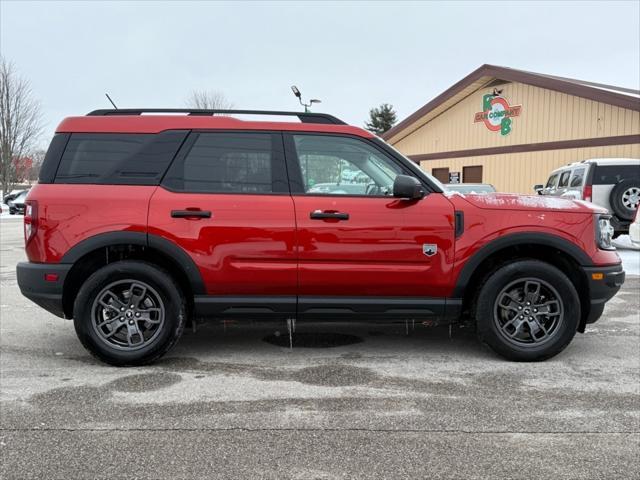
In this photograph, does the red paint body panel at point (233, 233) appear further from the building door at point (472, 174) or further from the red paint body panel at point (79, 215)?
the building door at point (472, 174)

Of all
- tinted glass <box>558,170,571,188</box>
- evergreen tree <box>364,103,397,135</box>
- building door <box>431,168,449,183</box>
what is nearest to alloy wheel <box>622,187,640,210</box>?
tinted glass <box>558,170,571,188</box>

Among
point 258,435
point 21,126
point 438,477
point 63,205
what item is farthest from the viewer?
point 21,126

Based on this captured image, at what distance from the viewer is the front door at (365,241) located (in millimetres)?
4039

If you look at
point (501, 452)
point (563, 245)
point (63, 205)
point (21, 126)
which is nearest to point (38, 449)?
point (63, 205)

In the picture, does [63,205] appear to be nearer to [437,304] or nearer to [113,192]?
[113,192]

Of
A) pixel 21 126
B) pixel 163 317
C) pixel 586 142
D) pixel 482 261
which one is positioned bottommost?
pixel 163 317

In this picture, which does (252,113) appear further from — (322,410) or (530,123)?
(530,123)

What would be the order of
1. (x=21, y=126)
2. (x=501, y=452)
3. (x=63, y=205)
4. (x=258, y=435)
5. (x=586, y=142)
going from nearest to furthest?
(x=501, y=452)
(x=258, y=435)
(x=63, y=205)
(x=586, y=142)
(x=21, y=126)

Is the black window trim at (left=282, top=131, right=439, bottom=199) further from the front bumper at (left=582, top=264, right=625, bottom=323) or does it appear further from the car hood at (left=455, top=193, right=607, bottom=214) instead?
the front bumper at (left=582, top=264, right=625, bottom=323)

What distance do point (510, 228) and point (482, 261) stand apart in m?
0.32

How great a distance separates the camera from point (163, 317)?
4.10 m

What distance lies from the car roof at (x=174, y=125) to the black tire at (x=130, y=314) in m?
1.03

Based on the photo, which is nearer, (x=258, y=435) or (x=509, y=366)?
(x=258, y=435)

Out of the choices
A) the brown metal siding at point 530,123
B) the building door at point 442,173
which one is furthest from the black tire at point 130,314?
the building door at point 442,173
